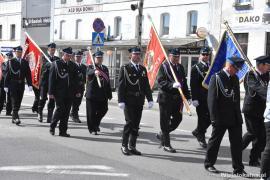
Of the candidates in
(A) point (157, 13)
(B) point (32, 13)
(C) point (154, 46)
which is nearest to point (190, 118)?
(C) point (154, 46)

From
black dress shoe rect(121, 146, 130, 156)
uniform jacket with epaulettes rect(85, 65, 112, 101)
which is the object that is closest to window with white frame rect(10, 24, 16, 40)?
uniform jacket with epaulettes rect(85, 65, 112, 101)

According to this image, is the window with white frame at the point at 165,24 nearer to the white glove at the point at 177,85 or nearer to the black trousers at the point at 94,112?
the black trousers at the point at 94,112

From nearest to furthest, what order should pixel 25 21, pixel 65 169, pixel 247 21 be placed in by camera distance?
pixel 65 169, pixel 247 21, pixel 25 21

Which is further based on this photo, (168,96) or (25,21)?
(25,21)

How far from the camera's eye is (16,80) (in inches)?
465

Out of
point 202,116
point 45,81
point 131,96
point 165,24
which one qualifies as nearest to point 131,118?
point 131,96

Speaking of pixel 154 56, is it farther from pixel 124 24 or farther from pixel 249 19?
pixel 124 24

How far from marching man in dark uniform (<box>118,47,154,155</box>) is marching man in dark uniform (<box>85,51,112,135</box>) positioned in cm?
219

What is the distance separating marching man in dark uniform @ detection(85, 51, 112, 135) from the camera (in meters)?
10.8

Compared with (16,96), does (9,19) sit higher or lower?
higher

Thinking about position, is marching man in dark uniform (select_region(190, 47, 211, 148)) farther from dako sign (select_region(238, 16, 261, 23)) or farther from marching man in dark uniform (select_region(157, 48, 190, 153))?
dako sign (select_region(238, 16, 261, 23))

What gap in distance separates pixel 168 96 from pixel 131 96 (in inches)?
30.0

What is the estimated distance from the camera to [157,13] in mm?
31250

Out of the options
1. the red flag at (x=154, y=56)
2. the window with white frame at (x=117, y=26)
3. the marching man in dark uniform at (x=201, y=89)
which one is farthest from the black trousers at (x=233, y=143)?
the window with white frame at (x=117, y=26)
